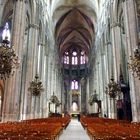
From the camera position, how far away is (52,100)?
31.8 meters

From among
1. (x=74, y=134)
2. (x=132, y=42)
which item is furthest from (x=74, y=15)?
(x=74, y=134)

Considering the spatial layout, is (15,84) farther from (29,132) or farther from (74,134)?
(29,132)

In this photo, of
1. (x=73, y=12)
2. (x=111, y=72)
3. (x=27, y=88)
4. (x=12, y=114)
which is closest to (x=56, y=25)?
(x=73, y=12)

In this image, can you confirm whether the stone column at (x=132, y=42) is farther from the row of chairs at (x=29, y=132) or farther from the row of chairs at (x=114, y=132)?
the row of chairs at (x=29, y=132)

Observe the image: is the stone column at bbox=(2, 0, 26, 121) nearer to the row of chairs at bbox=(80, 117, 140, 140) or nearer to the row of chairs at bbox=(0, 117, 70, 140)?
the row of chairs at bbox=(0, 117, 70, 140)

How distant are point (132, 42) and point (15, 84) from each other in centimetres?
854

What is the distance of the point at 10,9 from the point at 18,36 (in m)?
9.68

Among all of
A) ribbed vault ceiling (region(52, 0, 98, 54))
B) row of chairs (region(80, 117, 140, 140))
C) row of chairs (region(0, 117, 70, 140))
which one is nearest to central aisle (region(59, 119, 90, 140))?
row of chairs (region(80, 117, 140, 140))

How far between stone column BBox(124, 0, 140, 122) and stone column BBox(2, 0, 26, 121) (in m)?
7.73

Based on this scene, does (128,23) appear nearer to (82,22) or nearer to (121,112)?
(121,112)

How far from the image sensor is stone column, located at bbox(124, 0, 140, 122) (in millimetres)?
13492

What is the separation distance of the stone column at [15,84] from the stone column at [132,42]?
25.3 ft

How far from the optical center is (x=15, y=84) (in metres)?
14.2

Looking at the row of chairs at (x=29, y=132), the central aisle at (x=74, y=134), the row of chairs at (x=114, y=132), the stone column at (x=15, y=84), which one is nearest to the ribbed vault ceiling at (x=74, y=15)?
the stone column at (x=15, y=84)
